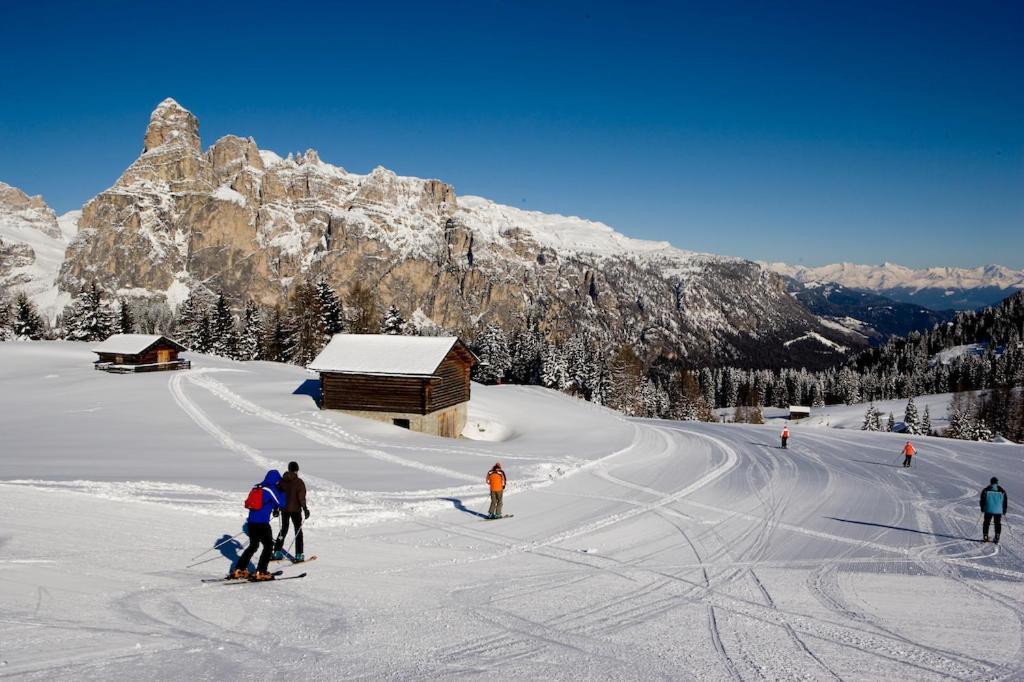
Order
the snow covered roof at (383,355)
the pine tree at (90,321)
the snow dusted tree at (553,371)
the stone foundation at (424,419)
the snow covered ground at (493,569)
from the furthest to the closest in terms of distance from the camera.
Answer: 1. the snow dusted tree at (553,371)
2. the pine tree at (90,321)
3. the snow covered roof at (383,355)
4. the stone foundation at (424,419)
5. the snow covered ground at (493,569)

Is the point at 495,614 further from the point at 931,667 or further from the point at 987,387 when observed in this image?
the point at 987,387

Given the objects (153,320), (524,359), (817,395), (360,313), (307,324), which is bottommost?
(817,395)

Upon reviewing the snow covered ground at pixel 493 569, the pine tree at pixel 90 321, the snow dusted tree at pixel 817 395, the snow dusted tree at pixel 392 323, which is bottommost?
the snow dusted tree at pixel 817 395

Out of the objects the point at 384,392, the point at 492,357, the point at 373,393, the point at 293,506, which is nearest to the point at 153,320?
the point at 492,357

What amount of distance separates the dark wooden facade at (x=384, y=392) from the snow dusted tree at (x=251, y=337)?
1789 inches

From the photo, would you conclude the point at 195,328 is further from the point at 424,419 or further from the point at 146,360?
the point at 424,419

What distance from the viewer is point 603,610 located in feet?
31.2

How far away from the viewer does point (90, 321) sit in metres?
77.6

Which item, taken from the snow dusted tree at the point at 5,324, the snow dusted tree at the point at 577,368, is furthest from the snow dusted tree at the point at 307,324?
the snow dusted tree at the point at 5,324

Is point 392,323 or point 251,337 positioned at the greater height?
point 392,323

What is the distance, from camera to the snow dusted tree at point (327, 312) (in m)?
65.6

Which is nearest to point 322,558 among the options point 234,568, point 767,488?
point 234,568

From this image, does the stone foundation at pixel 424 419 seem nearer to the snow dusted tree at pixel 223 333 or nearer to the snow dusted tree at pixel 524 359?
the snow dusted tree at pixel 524 359

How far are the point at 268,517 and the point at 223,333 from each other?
74.3 m
